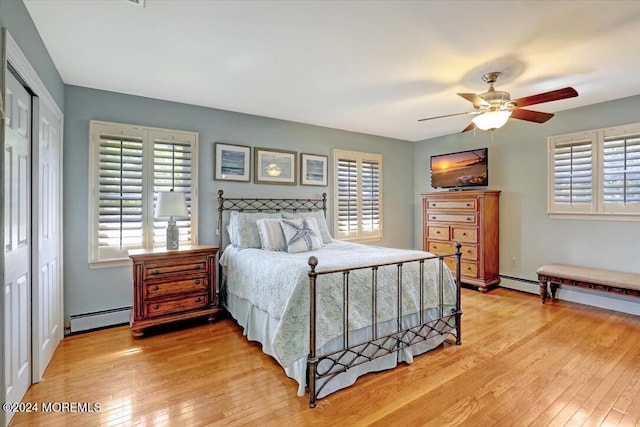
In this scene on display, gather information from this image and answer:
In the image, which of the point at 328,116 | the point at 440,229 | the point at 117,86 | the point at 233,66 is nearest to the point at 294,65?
the point at 233,66

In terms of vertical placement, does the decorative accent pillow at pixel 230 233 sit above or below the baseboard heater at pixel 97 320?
above

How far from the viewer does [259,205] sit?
4.48 m

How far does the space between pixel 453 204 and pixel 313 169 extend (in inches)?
90.9

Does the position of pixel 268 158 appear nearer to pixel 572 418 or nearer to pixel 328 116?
pixel 328 116

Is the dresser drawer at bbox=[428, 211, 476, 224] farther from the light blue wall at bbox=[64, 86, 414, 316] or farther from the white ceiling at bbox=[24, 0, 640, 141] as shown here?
the white ceiling at bbox=[24, 0, 640, 141]

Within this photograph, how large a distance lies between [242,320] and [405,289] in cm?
172

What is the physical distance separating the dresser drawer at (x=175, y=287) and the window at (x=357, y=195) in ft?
7.56

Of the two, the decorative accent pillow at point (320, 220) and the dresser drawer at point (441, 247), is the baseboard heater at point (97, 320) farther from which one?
the dresser drawer at point (441, 247)

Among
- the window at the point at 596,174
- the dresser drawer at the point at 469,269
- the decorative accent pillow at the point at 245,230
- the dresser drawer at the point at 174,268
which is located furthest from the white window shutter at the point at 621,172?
the dresser drawer at the point at 174,268

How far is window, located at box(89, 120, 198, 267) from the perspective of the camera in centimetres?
341

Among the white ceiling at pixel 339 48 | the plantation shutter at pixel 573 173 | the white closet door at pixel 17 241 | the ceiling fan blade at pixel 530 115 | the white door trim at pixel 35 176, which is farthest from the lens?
the plantation shutter at pixel 573 173

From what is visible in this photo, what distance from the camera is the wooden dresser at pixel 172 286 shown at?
3180 millimetres

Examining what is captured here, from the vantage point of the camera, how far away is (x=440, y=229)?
5324 millimetres

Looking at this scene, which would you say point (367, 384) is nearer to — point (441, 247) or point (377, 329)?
point (377, 329)
